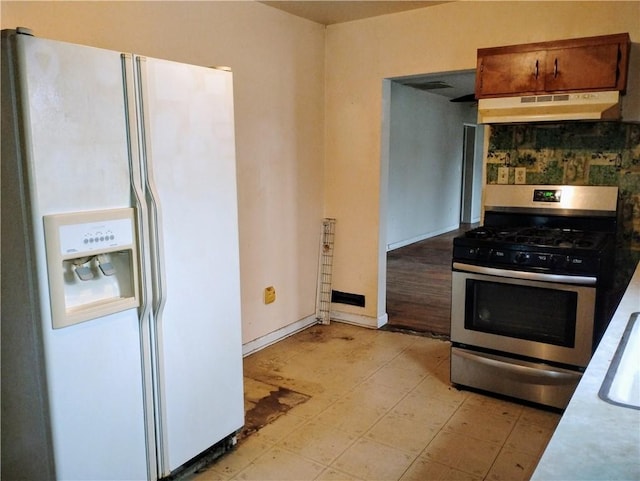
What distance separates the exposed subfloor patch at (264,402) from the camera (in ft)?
8.93

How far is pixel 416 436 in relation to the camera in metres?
2.59

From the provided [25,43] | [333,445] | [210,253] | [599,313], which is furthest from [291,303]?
[25,43]

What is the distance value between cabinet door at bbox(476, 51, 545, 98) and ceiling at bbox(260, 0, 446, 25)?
80 centimetres

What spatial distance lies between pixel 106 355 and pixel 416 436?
1.56 m

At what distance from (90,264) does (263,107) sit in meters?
2.07

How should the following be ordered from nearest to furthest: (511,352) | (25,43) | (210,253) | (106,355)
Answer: (25,43), (106,355), (210,253), (511,352)

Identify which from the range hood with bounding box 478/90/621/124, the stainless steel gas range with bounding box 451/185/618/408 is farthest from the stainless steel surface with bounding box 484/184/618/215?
the range hood with bounding box 478/90/621/124

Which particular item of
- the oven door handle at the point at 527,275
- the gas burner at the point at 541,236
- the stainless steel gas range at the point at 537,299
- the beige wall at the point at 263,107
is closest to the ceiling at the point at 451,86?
the beige wall at the point at 263,107

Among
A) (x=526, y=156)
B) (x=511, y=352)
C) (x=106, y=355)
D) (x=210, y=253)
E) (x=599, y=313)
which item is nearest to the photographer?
(x=106, y=355)

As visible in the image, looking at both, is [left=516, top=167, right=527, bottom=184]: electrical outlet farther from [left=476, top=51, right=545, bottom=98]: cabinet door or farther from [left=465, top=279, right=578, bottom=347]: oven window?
[left=465, top=279, right=578, bottom=347]: oven window

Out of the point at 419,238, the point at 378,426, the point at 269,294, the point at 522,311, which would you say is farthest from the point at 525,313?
the point at 419,238

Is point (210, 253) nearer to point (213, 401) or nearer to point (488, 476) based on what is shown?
point (213, 401)

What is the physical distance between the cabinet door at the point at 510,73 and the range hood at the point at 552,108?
0.06 m

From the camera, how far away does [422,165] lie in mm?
8359
